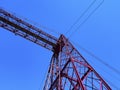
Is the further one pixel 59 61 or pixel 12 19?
pixel 12 19

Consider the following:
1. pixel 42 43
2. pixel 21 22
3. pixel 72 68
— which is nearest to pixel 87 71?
pixel 72 68

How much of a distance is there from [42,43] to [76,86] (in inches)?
280

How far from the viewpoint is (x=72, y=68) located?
52.7ft

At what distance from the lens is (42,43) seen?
20.7m

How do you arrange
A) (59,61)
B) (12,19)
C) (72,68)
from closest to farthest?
(72,68) < (59,61) < (12,19)

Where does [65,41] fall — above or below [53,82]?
above

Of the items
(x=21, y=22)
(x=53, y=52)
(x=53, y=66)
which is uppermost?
(x=21, y=22)

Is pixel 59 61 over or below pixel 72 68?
over

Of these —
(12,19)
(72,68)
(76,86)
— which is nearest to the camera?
(76,86)

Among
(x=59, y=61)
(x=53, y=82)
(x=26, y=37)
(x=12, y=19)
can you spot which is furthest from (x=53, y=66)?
(x=12, y=19)

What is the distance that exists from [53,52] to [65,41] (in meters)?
1.75

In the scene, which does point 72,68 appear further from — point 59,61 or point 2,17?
point 2,17

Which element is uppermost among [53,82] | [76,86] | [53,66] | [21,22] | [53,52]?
[21,22]

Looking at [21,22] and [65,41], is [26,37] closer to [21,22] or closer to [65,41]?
[21,22]
